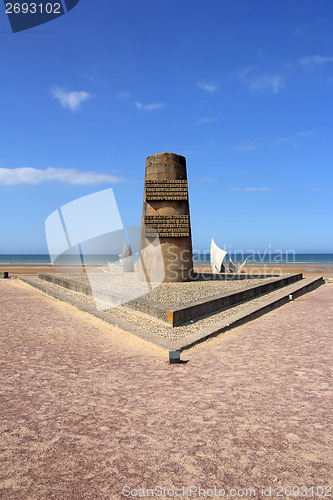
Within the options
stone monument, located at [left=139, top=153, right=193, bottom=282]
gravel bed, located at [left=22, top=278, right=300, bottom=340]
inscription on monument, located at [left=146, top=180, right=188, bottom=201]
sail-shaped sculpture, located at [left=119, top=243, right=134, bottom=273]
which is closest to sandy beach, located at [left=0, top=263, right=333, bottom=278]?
sail-shaped sculpture, located at [left=119, top=243, right=134, bottom=273]

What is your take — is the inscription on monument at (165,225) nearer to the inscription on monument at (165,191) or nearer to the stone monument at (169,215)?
the stone monument at (169,215)

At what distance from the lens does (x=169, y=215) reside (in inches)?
470

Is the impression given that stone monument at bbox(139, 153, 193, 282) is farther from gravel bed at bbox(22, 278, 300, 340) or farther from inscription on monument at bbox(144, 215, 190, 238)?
gravel bed at bbox(22, 278, 300, 340)

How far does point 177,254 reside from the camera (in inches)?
473

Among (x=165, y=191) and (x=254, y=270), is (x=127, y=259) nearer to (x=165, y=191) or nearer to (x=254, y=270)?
(x=165, y=191)

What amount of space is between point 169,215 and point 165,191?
847mm

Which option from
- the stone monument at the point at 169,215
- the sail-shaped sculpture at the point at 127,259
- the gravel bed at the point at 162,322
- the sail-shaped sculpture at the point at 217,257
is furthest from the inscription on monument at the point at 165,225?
the sail-shaped sculpture at the point at 217,257

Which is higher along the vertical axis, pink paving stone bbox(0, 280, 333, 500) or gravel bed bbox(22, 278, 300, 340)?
gravel bed bbox(22, 278, 300, 340)

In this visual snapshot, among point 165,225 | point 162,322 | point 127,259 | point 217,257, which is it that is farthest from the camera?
point 217,257

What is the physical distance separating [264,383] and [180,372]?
3.27ft

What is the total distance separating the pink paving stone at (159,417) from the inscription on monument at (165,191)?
7128 millimetres

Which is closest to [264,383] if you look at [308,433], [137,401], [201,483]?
[308,433]

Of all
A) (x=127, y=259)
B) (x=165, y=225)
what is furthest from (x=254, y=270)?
(x=165, y=225)

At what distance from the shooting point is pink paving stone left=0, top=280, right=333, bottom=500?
7.34 ft
